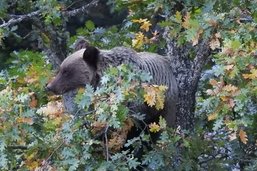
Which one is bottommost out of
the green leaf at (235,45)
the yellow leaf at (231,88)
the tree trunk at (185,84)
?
the tree trunk at (185,84)

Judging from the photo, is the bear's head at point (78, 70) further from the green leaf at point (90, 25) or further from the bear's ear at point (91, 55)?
the green leaf at point (90, 25)

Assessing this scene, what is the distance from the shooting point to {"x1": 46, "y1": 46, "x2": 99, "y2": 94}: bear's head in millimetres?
6586

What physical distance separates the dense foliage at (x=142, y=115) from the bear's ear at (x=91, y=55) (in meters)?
0.41

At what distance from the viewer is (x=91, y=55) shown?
6594 millimetres

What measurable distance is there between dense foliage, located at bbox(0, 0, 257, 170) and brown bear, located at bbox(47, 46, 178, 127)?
27 centimetres

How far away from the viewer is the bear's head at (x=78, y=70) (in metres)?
6.59

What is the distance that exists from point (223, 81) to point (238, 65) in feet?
0.61

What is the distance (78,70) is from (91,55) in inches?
10.6

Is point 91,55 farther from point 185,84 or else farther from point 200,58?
point 200,58

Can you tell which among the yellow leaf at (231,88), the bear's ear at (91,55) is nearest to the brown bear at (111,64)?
the bear's ear at (91,55)

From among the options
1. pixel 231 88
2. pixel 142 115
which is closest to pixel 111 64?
pixel 142 115

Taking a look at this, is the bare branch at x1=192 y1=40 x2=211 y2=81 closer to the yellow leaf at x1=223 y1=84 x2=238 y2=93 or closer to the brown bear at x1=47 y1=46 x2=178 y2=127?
the brown bear at x1=47 y1=46 x2=178 y2=127

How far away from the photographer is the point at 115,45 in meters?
7.16

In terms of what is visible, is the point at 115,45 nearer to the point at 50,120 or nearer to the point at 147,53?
the point at 147,53
